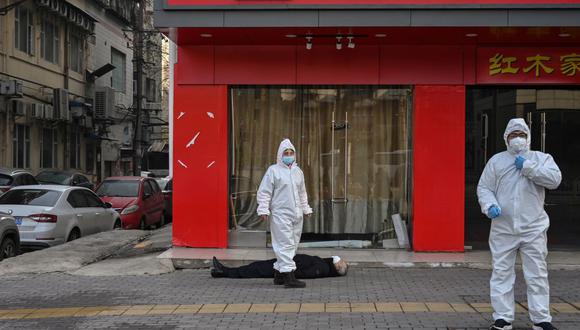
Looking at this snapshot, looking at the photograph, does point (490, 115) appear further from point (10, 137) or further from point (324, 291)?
point (10, 137)

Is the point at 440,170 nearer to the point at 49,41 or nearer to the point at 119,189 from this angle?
the point at 119,189

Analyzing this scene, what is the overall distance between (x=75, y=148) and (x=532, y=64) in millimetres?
24952

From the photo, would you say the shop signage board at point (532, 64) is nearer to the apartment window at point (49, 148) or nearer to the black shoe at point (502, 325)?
the black shoe at point (502, 325)

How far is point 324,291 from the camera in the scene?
7.75 m

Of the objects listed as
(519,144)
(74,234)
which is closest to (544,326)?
(519,144)

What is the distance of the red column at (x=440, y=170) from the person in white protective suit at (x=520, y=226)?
4436mm

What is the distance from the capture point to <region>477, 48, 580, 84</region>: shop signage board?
1016 centimetres

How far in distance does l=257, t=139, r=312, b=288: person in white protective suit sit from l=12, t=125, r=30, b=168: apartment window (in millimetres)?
18657

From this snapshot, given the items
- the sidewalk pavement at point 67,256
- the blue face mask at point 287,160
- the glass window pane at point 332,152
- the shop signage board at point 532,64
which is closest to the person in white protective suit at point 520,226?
the blue face mask at point 287,160

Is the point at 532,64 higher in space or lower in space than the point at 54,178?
higher

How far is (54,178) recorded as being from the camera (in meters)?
20.0

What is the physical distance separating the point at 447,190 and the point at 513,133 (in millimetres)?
4516

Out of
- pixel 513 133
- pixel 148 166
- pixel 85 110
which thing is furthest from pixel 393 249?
pixel 148 166

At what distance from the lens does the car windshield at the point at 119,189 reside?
16828mm
